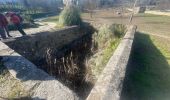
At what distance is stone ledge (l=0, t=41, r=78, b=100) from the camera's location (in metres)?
3.38

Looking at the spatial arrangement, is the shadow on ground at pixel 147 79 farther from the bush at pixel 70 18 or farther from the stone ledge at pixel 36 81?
the bush at pixel 70 18

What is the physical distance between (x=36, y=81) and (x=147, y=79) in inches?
153

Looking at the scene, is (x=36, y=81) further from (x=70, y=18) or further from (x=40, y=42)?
(x=70, y=18)

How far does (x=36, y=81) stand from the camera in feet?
12.8

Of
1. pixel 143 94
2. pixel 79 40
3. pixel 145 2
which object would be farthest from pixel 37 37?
pixel 145 2

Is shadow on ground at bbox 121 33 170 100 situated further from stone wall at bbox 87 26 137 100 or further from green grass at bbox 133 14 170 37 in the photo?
green grass at bbox 133 14 170 37

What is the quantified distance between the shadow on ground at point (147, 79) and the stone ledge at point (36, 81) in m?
1.27

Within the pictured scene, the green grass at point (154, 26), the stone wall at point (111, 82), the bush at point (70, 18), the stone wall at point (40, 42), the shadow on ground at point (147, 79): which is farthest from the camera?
the green grass at point (154, 26)

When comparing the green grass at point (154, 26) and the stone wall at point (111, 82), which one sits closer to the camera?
the stone wall at point (111, 82)

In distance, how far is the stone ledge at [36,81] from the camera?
133 inches

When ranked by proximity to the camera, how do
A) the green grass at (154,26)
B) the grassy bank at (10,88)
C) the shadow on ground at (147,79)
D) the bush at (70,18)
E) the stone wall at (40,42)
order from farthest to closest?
1. the green grass at (154,26)
2. the bush at (70,18)
3. the stone wall at (40,42)
4. the shadow on ground at (147,79)
5. the grassy bank at (10,88)

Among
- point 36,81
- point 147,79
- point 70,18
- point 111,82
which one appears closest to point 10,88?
point 36,81

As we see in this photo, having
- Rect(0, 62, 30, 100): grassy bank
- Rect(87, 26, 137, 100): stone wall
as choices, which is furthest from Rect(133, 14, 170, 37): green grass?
Rect(0, 62, 30, 100): grassy bank

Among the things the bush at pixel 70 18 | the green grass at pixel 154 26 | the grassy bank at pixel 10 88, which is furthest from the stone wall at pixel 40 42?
the green grass at pixel 154 26
